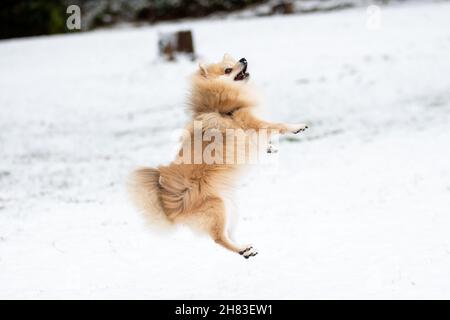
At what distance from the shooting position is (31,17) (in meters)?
24.0

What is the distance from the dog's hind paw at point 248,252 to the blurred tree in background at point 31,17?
21.3m

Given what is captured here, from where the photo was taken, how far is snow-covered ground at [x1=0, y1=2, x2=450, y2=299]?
4609 millimetres

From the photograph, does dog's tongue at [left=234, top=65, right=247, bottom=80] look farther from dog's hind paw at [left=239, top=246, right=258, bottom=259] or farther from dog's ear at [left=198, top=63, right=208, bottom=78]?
dog's hind paw at [left=239, top=246, right=258, bottom=259]

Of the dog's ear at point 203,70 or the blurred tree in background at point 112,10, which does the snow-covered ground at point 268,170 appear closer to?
the dog's ear at point 203,70

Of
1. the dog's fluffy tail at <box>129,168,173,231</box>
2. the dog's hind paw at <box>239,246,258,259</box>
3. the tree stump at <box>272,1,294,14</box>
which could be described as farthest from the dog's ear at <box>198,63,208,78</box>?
the tree stump at <box>272,1,294,14</box>

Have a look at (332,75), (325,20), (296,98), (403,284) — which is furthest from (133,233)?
(325,20)

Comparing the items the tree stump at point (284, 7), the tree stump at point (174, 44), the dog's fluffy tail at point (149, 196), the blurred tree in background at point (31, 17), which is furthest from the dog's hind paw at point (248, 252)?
the blurred tree in background at point (31, 17)

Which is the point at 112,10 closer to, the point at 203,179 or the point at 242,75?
the point at 242,75

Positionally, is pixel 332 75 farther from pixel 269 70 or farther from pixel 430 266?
pixel 430 266

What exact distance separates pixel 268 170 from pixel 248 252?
349cm

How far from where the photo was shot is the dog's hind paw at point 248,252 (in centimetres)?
469

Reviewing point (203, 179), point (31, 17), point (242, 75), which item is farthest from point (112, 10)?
point (203, 179)

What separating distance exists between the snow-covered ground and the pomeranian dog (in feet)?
1.05

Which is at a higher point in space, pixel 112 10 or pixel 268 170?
pixel 112 10
